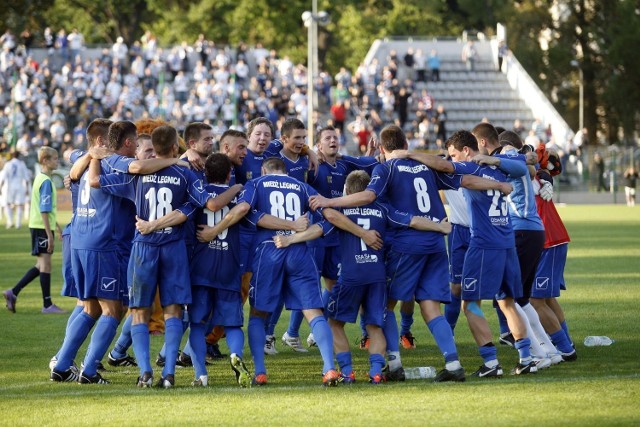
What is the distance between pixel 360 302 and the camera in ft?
34.4

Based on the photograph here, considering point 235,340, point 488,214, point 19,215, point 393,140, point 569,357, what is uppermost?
point 393,140

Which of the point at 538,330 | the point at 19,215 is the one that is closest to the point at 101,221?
the point at 538,330

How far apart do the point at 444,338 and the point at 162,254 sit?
2.49 metres

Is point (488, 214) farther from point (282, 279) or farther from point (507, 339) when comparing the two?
point (507, 339)

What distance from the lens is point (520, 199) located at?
11516 millimetres

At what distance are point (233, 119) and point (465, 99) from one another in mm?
14298

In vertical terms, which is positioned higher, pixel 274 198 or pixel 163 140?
pixel 163 140

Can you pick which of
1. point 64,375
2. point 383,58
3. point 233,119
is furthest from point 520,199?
point 383,58

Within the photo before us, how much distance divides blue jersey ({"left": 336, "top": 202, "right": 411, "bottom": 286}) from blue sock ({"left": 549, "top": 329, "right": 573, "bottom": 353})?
2175mm

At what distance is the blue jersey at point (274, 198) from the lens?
1030cm

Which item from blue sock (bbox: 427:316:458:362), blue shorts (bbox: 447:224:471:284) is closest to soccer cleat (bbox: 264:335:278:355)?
blue shorts (bbox: 447:224:471:284)

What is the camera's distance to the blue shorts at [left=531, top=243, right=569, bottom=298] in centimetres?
1175

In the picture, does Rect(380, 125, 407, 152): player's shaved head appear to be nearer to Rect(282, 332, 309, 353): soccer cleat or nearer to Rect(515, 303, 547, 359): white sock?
Rect(515, 303, 547, 359): white sock

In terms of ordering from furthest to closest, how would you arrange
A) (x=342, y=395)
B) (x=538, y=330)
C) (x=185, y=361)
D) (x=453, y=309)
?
(x=453, y=309)
(x=185, y=361)
(x=538, y=330)
(x=342, y=395)
